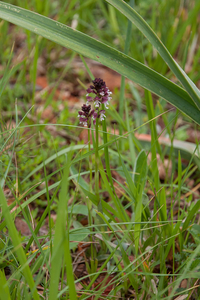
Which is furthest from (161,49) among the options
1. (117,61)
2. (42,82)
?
(42,82)

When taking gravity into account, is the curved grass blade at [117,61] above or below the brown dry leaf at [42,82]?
below

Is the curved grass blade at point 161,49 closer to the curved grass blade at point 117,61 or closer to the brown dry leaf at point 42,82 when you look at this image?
the curved grass blade at point 117,61

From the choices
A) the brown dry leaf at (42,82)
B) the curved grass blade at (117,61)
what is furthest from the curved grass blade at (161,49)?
the brown dry leaf at (42,82)

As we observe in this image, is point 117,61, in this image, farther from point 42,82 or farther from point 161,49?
point 42,82

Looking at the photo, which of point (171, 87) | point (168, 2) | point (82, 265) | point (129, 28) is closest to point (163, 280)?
point (82, 265)

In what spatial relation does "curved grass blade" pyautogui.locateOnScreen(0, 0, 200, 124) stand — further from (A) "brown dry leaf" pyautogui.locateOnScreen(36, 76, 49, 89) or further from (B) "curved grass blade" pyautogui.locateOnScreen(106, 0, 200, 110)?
(A) "brown dry leaf" pyautogui.locateOnScreen(36, 76, 49, 89)

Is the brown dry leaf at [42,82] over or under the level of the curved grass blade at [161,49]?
over

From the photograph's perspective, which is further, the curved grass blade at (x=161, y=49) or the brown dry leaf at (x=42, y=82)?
the brown dry leaf at (x=42, y=82)

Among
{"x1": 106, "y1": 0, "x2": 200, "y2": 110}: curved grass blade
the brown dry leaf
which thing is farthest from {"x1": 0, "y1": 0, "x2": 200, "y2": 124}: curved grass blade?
the brown dry leaf
